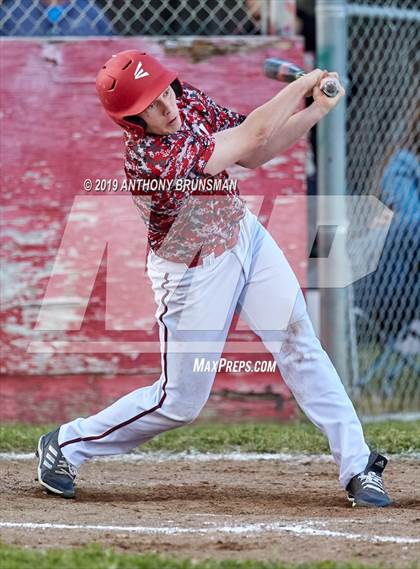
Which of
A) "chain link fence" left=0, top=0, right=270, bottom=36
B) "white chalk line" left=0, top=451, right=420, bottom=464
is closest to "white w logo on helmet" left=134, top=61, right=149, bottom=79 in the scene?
"white chalk line" left=0, top=451, right=420, bottom=464

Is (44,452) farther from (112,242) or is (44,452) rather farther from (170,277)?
(112,242)

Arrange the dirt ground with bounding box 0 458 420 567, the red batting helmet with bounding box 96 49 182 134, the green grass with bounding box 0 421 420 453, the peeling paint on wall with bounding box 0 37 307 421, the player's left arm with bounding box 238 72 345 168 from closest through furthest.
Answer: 1. the dirt ground with bounding box 0 458 420 567
2. the red batting helmet with bounding box 96 49 182 134
3. the player's left arm with bounding box 238 72 345 168
4. the green grass with bounding box 0 421 420 453
5. the peeling paint on wall with bounding box 0 37 307 421

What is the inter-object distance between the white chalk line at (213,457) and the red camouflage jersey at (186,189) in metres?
1.57

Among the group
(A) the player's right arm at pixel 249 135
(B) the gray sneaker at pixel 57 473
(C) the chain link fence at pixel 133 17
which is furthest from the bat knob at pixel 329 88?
(C) the chain link fence at pixel 133 17

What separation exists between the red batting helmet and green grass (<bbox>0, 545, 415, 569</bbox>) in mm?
1665

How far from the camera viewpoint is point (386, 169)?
307 inches

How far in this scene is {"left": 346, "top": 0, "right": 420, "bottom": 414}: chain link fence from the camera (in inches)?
305

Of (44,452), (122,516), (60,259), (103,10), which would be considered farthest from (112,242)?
(122,516)

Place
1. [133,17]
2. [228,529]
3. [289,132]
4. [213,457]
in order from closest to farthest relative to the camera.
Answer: [228,529], [289,132], [213,457], [133,17]

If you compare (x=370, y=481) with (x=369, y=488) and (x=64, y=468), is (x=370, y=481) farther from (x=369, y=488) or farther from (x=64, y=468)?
(x=64, y=468)

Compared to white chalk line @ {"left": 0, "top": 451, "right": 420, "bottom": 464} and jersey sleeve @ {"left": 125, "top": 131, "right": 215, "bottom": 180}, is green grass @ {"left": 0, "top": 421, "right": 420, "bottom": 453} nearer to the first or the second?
→ white chalk line @ {"left": 0, "top": 451, "right": 420, "bottom": 464}

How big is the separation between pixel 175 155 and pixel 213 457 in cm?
216

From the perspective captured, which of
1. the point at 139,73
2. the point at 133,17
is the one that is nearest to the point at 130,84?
the point at 139,73

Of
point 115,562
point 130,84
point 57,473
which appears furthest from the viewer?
point 57,473
